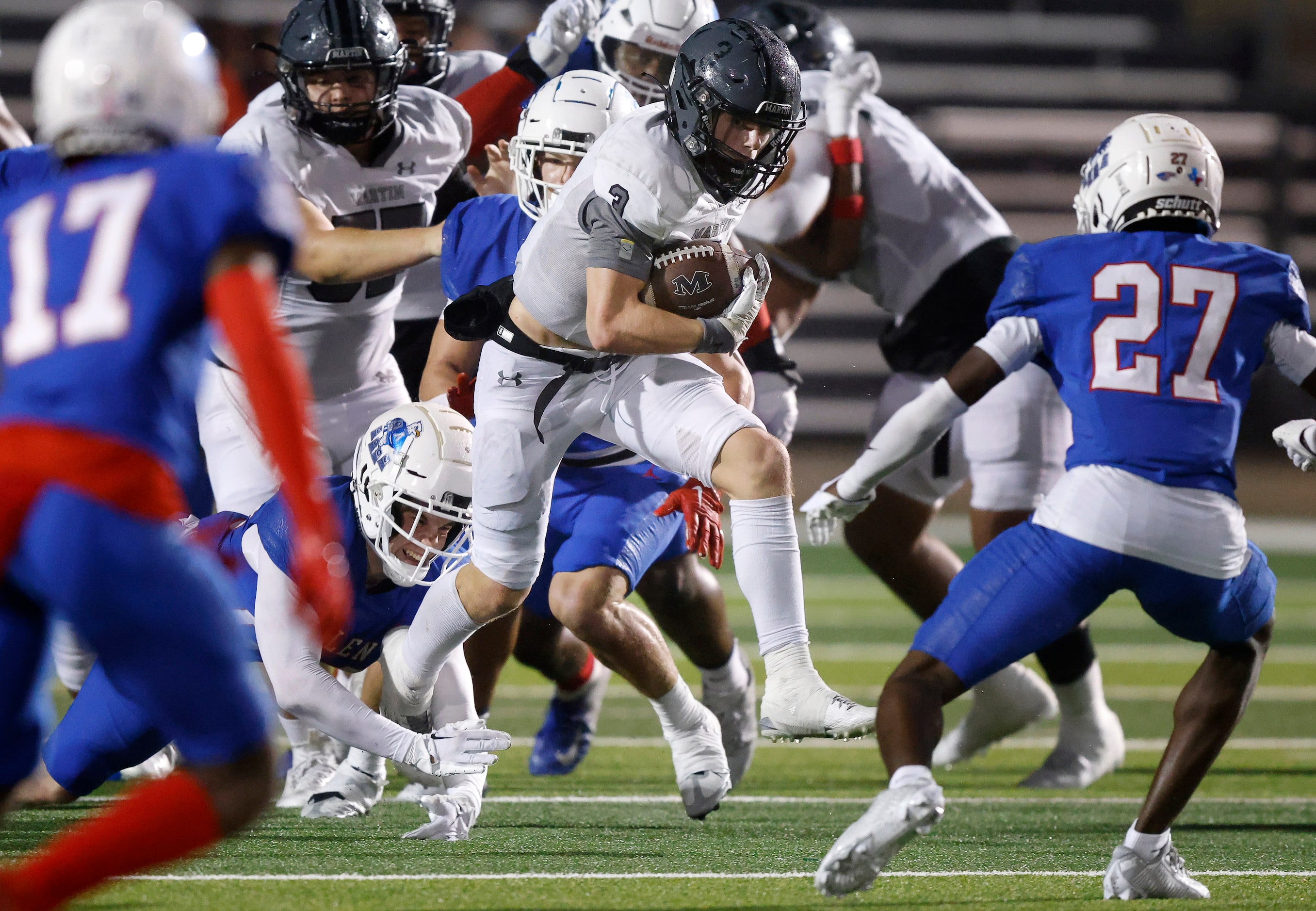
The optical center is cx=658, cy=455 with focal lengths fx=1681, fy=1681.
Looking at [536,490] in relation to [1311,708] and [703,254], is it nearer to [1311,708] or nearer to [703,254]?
[703,254]

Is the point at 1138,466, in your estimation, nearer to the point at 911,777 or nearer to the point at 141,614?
the point at 911,777

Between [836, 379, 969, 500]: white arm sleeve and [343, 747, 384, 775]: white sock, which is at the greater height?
[836, 379, 969, 500]: white arm sleeve

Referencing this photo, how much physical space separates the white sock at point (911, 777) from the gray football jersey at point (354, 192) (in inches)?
73.2

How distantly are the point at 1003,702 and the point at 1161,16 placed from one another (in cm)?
1164

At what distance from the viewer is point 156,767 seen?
4.08 meters

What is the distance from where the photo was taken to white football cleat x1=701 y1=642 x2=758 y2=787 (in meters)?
4.35

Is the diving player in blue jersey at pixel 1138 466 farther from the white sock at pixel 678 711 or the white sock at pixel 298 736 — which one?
the white sock at pixel 298 736

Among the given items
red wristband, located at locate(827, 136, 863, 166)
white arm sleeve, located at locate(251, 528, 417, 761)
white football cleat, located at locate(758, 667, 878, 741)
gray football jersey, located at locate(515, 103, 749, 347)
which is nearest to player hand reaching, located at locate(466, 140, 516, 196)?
gray football jersey, located at locate(515, 103, 749, 347)

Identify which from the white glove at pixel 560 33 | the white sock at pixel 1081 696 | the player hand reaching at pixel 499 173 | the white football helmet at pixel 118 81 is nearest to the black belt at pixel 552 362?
the player hand reaching at pixel 499 173

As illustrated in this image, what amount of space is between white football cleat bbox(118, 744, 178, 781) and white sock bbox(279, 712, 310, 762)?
30 centimetres

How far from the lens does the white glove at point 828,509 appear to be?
10.2 ft

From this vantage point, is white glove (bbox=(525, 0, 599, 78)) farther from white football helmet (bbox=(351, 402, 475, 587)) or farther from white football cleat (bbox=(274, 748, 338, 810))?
white football cleat (bbox=(274, 748, 338, 810))

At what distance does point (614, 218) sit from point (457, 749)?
101cm

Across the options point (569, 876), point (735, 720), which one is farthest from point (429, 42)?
point (569, 876)
